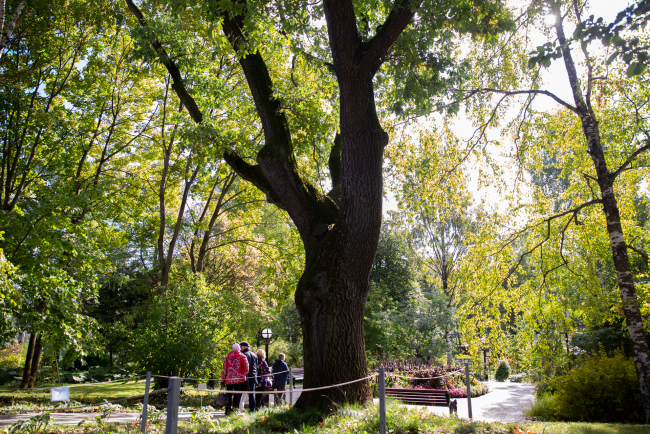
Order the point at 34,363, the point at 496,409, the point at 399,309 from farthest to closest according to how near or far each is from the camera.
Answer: the point at 399,309, the point at 34,363, the point at 496,409

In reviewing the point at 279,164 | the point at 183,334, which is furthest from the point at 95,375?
the point at 279,164

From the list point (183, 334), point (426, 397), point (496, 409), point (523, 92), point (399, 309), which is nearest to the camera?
point (523, 92)

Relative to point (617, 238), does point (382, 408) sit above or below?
below

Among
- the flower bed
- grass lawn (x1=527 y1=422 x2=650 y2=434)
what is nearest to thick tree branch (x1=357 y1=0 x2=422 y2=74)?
grass lawn (x1=527 y1=422 x2=650 y2=434)

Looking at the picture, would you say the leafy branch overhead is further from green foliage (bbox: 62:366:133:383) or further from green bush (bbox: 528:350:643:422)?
green foliage (bbox: 62:366:133:383)

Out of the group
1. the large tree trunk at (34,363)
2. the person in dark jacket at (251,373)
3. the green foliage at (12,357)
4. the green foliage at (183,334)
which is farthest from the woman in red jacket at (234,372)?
the green foliage at (12,357)

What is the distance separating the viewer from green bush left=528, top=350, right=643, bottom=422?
330 inches

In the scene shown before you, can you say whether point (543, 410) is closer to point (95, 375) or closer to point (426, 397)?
point (426, 397)

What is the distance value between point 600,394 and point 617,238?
3.33 m

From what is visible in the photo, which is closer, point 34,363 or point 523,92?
point 523,92

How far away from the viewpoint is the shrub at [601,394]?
27.5 ft

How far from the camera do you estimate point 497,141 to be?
33.1 ft

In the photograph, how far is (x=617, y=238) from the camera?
8.31 meters

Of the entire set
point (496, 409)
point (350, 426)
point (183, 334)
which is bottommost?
point (496, 409)
